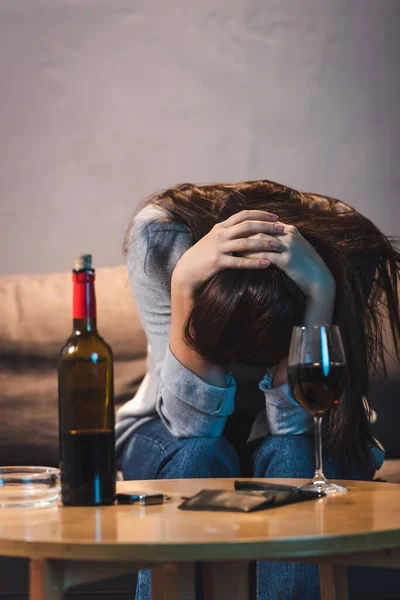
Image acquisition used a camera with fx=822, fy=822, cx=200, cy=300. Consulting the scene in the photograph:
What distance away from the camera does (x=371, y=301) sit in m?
1.52

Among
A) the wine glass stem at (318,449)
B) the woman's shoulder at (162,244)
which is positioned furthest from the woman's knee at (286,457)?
the woman's shoulder at (162,244)

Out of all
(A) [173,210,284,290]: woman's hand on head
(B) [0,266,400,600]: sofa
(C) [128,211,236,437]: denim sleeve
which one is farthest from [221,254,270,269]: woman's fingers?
(B) [0,266,400,600]: sofa

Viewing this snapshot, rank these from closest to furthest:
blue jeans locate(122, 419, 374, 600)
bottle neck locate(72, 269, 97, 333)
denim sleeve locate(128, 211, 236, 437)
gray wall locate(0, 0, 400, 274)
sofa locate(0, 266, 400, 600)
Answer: bottle neck locate(72, 269, 97, 333), blue jeans locate(122, 419, 374, 600), denim sleeve locate(128, 211, 236, 437), sofa locate(0, 266, 400, 600), gray wall locate(0, 0, 400, 274)

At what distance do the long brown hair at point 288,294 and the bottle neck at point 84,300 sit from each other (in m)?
0.39

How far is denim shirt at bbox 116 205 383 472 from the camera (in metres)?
1.35

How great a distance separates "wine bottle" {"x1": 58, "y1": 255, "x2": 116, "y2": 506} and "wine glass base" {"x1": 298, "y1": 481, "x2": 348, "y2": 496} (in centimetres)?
23

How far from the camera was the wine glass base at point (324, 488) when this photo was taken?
927mm

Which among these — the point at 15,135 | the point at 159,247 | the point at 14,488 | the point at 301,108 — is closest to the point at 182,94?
the point at 301,108

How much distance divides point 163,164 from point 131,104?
231mm

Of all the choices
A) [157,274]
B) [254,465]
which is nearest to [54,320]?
[157,274]

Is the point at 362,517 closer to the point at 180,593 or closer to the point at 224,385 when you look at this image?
the point at 180,593

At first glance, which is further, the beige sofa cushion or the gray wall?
the gray wall

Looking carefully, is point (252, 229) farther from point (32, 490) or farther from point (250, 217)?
point (32, 490)

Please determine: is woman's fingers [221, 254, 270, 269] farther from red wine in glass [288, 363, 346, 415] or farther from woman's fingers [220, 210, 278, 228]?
red wine in glass [288, 363, 346, 415]
